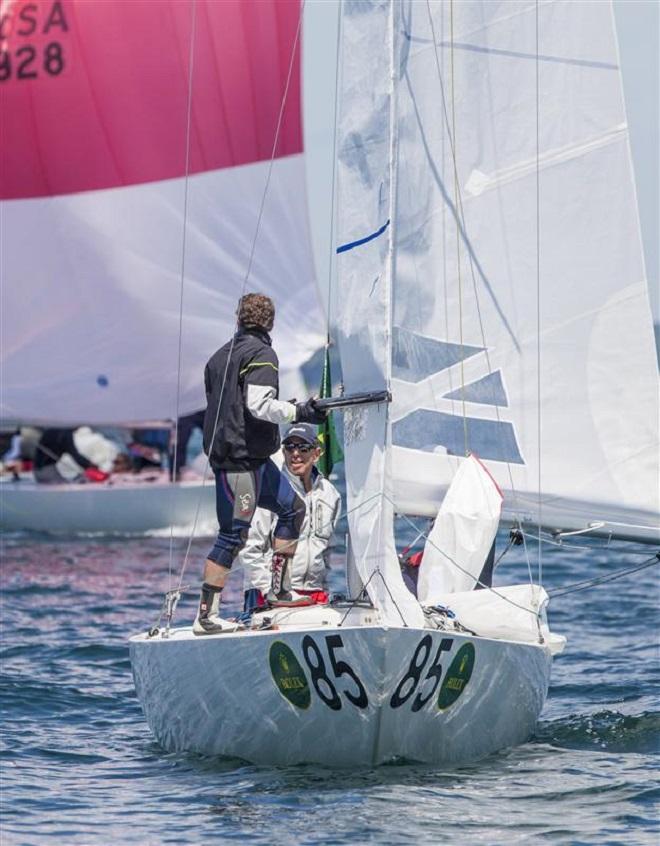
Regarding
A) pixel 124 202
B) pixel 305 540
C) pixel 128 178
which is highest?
pixel 128 178

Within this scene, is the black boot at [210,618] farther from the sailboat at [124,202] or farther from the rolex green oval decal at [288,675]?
the sailboat at [124,202]

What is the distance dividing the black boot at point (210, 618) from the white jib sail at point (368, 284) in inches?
30.2

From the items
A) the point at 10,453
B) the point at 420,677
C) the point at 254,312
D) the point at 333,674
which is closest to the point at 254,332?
the point at 254,312

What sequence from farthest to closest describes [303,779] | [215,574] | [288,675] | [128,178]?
[128,178] → [215,574] → [303,779] → [288,675]

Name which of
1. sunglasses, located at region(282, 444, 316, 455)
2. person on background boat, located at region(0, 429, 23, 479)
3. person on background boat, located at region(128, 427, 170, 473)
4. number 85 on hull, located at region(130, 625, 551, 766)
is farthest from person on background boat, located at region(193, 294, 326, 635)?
person on background boat, located at region(0, 429, 23, 479)

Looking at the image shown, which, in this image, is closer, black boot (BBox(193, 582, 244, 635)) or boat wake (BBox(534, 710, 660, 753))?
black boot (BBox(193, 582, 244, 635))

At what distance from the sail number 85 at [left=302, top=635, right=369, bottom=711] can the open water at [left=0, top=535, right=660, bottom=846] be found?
1.26ft

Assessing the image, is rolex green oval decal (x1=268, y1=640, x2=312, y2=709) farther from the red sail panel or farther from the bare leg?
the red sail panel

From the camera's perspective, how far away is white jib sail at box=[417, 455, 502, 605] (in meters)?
9.06

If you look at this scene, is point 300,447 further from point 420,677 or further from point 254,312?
point 420,677

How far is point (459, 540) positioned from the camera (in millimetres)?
9062

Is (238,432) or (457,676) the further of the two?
(238,432)

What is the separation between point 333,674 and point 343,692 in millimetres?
90

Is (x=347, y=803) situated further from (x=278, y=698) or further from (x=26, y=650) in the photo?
(x=26, y=650)
